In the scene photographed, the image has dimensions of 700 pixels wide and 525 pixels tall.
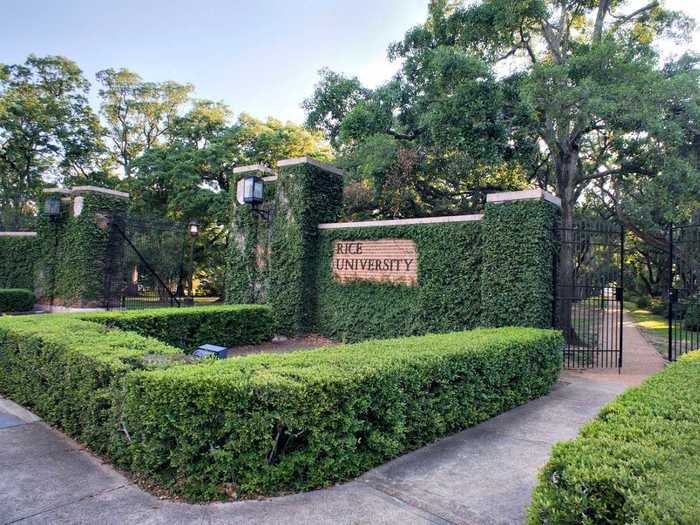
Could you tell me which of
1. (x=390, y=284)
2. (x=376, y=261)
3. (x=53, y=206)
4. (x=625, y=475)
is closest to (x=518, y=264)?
(x=390, y=284)

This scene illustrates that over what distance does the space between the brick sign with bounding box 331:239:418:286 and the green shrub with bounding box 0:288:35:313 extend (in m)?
9.75

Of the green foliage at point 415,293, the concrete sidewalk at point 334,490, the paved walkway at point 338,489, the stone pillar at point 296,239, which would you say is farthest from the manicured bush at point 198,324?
the concrete sidewalk at point 334,490

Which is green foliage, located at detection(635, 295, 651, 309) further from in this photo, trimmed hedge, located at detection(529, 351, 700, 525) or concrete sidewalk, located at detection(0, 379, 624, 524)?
trimmed hedge, located at detection(529, 351, 700, 525)

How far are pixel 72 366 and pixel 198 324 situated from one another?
175 inches

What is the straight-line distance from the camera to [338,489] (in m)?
3.07

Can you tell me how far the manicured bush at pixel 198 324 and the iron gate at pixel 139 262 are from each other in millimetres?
3382

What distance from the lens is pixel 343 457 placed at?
318 cm

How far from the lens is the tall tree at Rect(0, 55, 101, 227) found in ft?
71.0

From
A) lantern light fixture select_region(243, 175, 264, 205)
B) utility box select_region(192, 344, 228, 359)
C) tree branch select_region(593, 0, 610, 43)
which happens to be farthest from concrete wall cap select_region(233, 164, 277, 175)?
tree branch select_region(593, 0, 610, 43)

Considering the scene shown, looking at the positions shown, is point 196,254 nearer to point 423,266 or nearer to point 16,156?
point 16,156

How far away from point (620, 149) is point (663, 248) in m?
4.24

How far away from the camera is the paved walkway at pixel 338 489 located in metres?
2.72

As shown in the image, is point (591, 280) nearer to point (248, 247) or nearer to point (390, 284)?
point (390, 284)

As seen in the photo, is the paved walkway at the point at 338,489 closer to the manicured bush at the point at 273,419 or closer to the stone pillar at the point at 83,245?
the manicured bush at the point at 273,419
